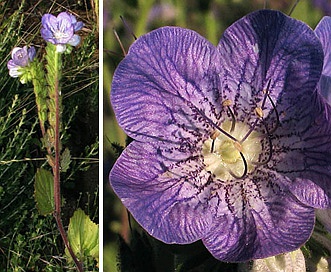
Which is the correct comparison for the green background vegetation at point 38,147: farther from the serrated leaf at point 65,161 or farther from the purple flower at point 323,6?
the purple flower at point 323,6

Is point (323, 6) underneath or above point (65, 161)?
above

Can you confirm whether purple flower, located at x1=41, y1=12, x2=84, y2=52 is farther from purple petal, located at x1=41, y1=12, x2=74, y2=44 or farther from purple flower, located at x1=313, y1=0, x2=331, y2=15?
purple flower, located at x1=313, y1=0, x2=331, y2=15

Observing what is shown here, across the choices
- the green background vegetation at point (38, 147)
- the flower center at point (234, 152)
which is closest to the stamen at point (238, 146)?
the flower center at point (234, 152)

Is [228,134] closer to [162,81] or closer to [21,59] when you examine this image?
[162,81]

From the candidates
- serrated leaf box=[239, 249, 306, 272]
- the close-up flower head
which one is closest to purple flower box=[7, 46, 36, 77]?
the close-up flower head

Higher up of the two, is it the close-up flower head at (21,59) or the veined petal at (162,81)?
the veined petal at (162,81)

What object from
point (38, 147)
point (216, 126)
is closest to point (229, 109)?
point (216, 126)

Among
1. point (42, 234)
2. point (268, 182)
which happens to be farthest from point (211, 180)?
point (42, 234)

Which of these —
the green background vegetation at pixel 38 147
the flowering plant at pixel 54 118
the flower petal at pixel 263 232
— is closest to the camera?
the flower petal at pixel 263 232
